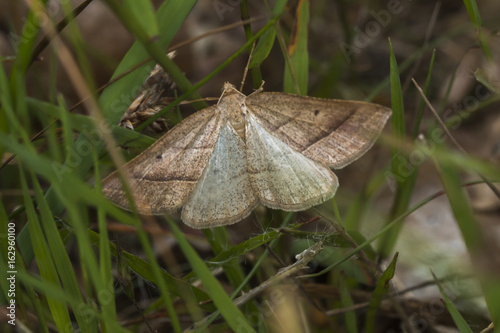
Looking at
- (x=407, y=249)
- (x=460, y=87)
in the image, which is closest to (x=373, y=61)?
(x=460, y=87)

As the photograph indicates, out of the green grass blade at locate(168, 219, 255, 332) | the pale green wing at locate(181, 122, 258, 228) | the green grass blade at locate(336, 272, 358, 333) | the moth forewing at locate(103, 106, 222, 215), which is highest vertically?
the moth forewing at locate(103, 106, 222, 215)

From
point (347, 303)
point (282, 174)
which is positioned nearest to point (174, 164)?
point (282, 174)

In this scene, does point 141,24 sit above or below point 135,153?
above

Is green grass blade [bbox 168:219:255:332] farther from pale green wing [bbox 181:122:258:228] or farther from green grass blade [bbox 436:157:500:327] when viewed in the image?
green grass blade [bbox 436:157:500:327]

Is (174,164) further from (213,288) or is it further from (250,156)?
(213,288)

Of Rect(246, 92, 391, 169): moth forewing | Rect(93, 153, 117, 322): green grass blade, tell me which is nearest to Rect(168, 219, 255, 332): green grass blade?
Rect(93, 153, 117, 322): green grass blade

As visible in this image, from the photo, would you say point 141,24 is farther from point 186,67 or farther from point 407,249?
point 186,67

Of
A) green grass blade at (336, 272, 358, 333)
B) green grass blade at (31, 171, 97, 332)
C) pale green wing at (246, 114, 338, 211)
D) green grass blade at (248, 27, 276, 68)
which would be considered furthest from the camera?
green grass blade at (336, 272, 358, 333)
